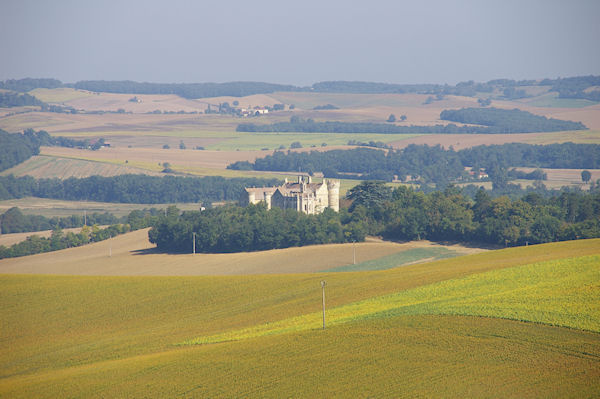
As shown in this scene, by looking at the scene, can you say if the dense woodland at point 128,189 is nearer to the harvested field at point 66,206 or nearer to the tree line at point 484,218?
the harvested field at point 66,206

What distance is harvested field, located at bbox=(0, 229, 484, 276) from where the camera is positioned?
85.4m

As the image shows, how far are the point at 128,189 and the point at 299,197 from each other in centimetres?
6897

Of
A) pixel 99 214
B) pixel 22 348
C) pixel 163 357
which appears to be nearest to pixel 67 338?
pixel 22 348

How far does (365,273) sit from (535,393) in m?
40.1

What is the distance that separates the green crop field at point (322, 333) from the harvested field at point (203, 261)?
14.4 m

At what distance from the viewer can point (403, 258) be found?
87125 mm

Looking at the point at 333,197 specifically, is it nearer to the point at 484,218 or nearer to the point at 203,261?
the point at 484,218

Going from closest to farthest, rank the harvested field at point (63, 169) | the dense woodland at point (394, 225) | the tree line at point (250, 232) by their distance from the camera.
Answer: the dense woodland at point (394, 225), the tree line at point (250, 232), the harvested field at point (63, 169)

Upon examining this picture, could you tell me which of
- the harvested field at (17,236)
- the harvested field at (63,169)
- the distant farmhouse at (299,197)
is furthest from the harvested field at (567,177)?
the harvested field at (17,236)

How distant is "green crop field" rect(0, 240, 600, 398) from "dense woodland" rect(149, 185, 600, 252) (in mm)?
26000

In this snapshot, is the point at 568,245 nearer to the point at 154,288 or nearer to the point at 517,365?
A: the point at 154,288

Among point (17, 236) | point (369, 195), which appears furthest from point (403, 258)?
point (17, 236)

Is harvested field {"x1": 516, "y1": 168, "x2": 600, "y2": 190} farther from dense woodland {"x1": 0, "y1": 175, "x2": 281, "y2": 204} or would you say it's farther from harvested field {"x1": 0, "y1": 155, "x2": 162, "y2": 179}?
harvested field {"x1": 0, "y1": 155, "x2": 162, "y2": 179}

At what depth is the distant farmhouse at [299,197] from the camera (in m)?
118
